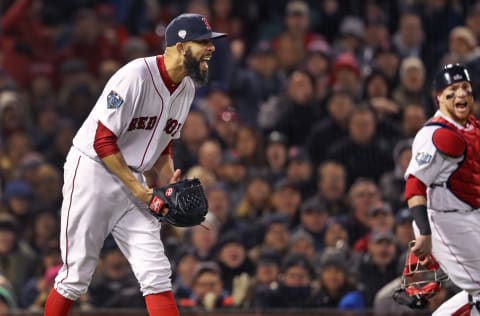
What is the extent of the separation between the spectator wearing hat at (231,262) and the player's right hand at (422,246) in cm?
313

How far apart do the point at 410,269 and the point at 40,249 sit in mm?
4064

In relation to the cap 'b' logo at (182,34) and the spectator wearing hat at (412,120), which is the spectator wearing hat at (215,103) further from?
the cap 'b' logo at (182,34)

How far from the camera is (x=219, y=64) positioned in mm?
11703

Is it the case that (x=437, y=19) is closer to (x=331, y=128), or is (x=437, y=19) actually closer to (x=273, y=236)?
(x=331, y=128)

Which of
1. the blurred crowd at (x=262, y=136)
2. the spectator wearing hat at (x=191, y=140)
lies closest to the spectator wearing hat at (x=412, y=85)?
the blurred crowd at (x=262, y=136)

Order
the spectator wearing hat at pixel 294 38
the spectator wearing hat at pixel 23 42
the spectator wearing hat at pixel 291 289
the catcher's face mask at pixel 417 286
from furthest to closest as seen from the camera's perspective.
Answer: the spectator wearing hat at pixel 23 42, the spectator wearing hat at pixel 294 38, the spectator wearing hat at pixel 291 289, the catcher's face mask at pixel 417 286

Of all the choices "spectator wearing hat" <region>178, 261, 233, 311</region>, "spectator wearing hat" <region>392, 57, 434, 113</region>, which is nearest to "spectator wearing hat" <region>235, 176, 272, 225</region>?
"spectator wearing hat" <region>178, 261, 233, 311</region>

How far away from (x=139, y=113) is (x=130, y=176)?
340 millimetres

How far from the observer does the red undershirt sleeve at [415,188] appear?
251 inches

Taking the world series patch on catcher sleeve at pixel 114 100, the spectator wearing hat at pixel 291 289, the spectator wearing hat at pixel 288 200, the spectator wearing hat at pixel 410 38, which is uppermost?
the world series patch on catcher sleeve at pixel 114 100

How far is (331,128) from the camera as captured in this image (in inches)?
417

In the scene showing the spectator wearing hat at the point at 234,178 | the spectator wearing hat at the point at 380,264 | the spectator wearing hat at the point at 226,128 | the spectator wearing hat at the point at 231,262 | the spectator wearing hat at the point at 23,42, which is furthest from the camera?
the spectator wearing hat at the point at 23,42

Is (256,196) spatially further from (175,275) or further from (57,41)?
(57,41)

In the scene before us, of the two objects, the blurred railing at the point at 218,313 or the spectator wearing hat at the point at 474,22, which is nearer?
the blurred railing at the point at 218,313
